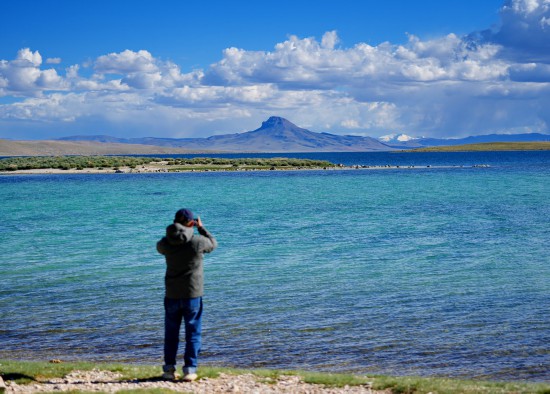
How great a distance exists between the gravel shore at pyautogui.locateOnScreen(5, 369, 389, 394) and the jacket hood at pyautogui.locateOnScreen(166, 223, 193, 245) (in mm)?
2193

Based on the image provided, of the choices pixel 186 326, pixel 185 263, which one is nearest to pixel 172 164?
pixel 186 326

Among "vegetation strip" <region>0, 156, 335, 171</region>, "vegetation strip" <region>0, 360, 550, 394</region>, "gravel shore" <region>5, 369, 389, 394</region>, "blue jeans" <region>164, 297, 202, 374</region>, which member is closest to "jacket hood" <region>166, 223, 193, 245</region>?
"blue jeans" <region>164, 297, 202, 374</region>

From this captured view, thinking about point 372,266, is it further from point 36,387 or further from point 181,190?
point 181,190

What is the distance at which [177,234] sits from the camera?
10461mm

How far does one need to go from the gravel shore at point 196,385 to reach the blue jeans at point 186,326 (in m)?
0.33

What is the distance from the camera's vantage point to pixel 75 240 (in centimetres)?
3256

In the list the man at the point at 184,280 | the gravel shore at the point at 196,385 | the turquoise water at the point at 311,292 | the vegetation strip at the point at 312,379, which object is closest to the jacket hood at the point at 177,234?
the man at the point at 184,280

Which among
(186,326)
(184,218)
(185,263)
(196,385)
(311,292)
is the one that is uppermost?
(184,218)

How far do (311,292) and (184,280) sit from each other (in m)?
9.33

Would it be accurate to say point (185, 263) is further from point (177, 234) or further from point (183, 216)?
point (183, 216)

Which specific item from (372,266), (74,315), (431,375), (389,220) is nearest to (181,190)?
(389,220)

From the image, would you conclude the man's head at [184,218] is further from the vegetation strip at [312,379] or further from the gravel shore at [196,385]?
the vegetation strip at [312,379]

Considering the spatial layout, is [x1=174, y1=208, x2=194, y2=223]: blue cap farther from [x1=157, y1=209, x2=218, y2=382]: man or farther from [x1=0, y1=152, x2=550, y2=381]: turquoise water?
[x1=0, y1=152, x2=550, y2=381]: turquoise water

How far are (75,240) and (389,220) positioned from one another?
17.2m
